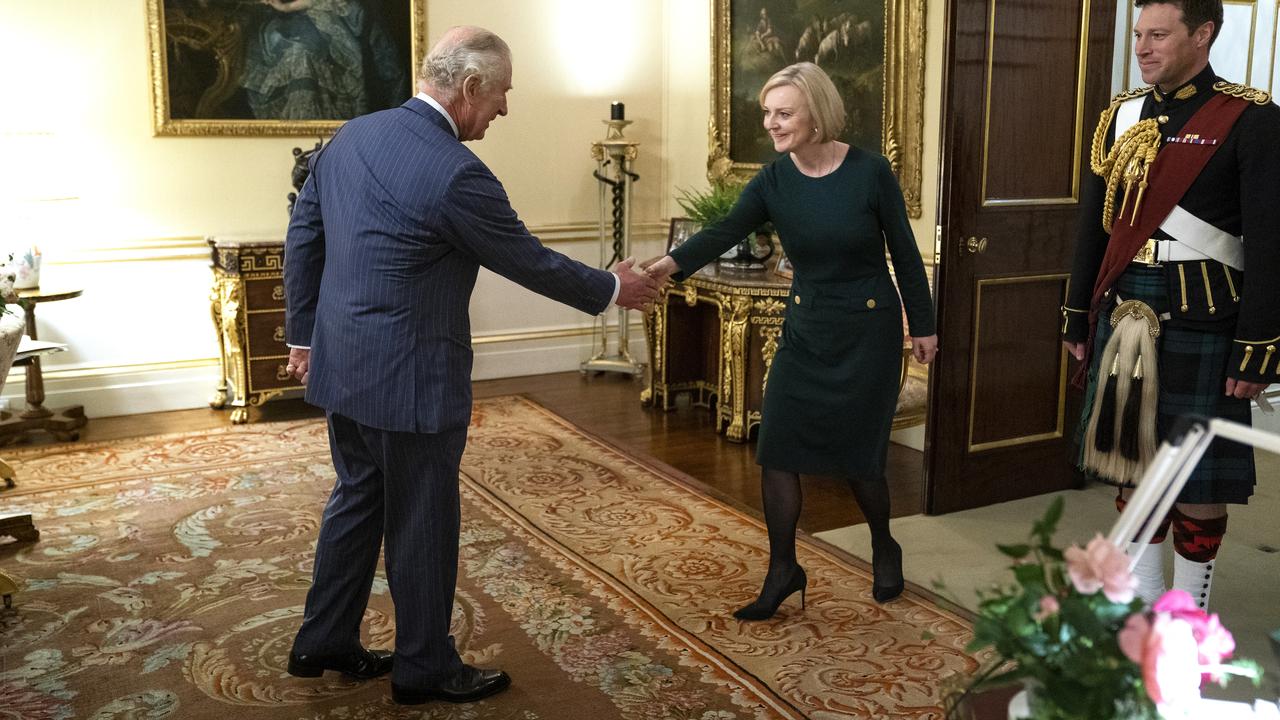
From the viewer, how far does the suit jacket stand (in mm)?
2709

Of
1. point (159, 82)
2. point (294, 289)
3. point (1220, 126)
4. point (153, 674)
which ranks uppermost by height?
point (159, 82)

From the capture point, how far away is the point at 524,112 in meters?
7.33

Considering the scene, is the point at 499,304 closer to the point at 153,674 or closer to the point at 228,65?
the point at 228,65

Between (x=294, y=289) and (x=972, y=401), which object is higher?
(x=294, y=289)

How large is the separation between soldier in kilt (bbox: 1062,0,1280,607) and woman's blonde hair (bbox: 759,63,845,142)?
739mm

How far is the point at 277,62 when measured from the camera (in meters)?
6.53

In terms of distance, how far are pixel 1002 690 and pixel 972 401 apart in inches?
123

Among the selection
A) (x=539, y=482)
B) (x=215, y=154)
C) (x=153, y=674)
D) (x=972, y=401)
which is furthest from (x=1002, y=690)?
(x=215, y=154)

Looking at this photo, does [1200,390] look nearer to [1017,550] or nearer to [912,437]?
[1017,550]

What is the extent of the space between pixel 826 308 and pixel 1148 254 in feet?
2.91

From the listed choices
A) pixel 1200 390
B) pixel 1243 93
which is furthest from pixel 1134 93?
pixel 1200 390

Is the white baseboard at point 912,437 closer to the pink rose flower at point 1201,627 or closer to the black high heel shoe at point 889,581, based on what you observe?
the black high heel shoe at point 889,581

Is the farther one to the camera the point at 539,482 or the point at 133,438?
the point at 133,438

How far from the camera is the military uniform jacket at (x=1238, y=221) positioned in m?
2.90
